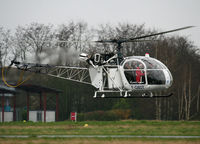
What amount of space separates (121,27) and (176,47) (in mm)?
8138

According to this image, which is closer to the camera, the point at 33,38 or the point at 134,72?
the point at 134,72

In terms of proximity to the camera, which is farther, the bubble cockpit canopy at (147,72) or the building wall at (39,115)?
the building wall at (39,115)

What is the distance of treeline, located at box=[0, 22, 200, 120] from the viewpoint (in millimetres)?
47562

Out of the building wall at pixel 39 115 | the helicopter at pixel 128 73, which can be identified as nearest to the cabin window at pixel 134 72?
the helicopter at pixel 128 73

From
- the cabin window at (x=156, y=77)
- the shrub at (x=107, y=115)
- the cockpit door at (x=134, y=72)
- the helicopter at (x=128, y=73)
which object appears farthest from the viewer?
the shrub at (x=107, y=115)

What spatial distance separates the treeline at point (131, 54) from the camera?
4756 cm

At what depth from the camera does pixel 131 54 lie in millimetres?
51844

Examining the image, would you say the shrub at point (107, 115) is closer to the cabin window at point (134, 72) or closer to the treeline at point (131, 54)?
the treeline at point (131, 54)

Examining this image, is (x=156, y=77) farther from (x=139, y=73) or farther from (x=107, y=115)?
(x=107, y=115)

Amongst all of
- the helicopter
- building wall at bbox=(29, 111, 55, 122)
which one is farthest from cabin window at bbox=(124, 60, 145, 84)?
building wall at bbox=(29, 111, 55, 122)

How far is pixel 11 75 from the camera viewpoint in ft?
142

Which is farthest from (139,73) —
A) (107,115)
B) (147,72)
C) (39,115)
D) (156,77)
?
(39,115)

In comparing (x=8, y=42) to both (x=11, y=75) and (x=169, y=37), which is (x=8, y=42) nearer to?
(x=11, y=75)

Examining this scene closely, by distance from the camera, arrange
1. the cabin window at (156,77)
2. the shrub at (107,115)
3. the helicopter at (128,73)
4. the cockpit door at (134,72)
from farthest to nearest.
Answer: the shrub at (107,115)
the cockpit door at (134,72)
the helicopter at (128,73)
the cabin window at (156,77)
